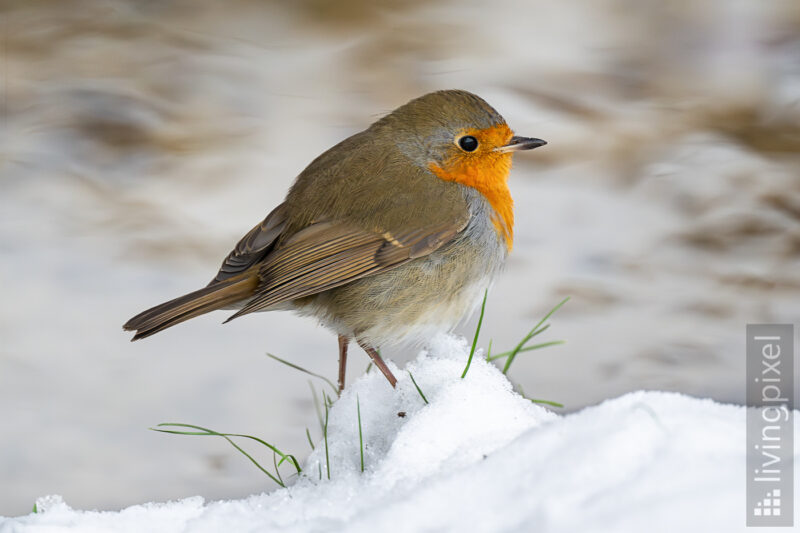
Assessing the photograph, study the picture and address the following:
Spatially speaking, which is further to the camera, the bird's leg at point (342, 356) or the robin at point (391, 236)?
the bird's leg at point (342, 356)

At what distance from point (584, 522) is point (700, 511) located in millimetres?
203

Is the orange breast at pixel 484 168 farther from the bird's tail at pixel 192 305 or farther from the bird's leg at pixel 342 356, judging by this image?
the bird's tail at pixel 192 305

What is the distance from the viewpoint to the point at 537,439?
71.8 inches

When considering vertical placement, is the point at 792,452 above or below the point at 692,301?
below

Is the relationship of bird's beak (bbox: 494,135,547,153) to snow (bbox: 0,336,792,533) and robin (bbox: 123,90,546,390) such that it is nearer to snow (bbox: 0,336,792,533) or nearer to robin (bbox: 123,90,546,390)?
robin (bbox: 123,90,546,390)

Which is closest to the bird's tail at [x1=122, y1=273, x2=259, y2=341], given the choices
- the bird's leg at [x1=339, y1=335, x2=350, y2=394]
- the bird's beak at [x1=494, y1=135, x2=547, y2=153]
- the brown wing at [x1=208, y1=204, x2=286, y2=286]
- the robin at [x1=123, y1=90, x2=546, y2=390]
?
the robin at [x1=123, y1=90, x2=546, y2=390]

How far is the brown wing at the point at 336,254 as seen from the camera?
8.93ft

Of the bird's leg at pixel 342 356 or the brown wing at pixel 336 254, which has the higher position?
the brown wing at pixel 336 254

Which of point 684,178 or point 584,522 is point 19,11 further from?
point 584,522

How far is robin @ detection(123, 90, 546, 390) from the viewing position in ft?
9.04

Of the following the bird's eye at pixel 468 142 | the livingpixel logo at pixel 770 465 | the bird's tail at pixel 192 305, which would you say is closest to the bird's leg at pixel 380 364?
the bird's tail at pixel 192 305

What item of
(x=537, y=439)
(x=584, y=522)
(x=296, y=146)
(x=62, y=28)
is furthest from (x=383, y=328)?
(x=62, y=28)

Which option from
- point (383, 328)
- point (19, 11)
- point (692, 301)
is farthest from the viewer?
point (19, 11)

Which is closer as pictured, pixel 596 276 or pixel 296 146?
pixel 596 276
